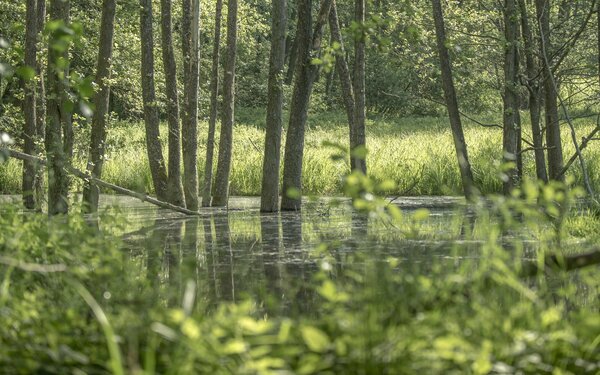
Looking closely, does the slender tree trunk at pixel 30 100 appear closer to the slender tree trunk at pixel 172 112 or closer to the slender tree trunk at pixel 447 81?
the slender tree trunk at pixel 172 112

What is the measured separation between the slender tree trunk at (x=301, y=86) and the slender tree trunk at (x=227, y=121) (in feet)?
6.34

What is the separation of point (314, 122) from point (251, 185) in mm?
20008

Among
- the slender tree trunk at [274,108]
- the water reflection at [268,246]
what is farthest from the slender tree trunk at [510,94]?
the slender tree trunk at [274,108]

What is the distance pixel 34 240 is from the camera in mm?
5461

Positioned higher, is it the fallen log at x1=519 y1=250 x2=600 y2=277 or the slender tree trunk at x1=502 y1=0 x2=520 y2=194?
the slender tree trunk at x1=502 y1=0 x2=520 y2=194

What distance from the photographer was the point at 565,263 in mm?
3830

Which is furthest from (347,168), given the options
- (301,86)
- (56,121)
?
(56,121)

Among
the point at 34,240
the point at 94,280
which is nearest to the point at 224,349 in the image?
the point at 94,280

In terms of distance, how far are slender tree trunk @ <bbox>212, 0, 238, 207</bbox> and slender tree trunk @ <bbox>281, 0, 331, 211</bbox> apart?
1932 millimetres

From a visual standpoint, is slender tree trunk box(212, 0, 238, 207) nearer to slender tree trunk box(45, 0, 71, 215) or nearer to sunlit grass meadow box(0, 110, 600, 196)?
sunlit grass meadow box(0, 110, 600, 196)

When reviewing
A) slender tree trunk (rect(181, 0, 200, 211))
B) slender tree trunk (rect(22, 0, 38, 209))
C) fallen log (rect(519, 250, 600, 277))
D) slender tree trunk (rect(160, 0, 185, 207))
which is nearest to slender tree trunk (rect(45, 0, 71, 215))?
slender tree trunk (rect(22, 0, 38, 209))

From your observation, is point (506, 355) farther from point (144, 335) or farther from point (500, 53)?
point (500, 53)

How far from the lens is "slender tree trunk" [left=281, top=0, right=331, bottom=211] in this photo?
1445 cm

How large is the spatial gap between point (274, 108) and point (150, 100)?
1.81 metres
